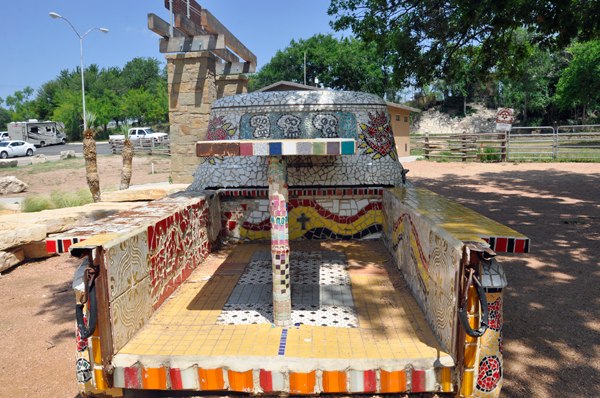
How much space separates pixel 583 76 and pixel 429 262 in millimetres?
34931

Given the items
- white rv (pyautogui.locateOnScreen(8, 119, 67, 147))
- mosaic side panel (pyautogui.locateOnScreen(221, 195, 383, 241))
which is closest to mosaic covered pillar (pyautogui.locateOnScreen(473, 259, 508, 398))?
mosaic side panel (pyautogui.locateOnScreen(221, 195, 383, 241))

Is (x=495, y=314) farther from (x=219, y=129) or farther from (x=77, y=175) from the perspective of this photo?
(x=77, y=175)

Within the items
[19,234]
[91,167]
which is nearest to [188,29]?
[91,167]

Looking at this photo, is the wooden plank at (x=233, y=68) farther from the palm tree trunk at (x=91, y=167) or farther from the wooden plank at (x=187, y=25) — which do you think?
the palm tree trunk at (x=91, y=167)

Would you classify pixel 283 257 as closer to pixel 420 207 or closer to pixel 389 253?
pixel 420 207

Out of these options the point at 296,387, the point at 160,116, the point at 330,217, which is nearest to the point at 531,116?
the point at 160,116

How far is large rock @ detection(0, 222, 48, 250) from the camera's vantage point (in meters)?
5.58

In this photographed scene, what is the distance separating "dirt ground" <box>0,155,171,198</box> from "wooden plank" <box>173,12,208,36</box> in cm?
621

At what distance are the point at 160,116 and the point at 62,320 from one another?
5141 centimetres

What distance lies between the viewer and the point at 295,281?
4031 mm

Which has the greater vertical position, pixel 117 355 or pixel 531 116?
pixel 531 116

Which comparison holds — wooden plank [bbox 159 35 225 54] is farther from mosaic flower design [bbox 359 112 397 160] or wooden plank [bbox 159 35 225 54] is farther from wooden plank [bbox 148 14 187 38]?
mosaic flower design [bbox 359 112 397 160]

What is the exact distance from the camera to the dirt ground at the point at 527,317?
2.88 meters

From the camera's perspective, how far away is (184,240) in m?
3.95
